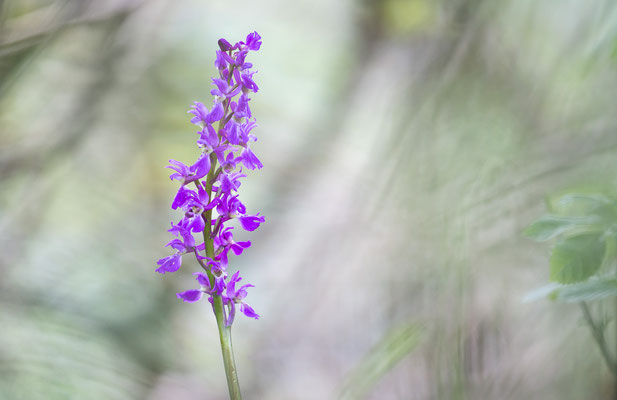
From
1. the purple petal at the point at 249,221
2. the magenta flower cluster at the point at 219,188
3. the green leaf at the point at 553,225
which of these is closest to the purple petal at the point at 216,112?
the magenta flower cluster at the point at 219,188

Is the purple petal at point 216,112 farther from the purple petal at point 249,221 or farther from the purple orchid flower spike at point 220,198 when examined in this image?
the purple petal at point 249,221

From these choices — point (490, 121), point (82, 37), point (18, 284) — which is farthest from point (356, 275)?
point (82, 37)

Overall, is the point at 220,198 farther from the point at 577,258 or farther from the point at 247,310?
the point at 577,258

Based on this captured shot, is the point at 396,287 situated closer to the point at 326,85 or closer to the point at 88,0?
the point at 326,85

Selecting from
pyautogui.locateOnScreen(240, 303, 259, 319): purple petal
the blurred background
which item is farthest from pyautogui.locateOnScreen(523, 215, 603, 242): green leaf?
pyautogui.locateOnScreen(240, 303, 259, 319): purple petal

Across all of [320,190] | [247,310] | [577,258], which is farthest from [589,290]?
[320,190]

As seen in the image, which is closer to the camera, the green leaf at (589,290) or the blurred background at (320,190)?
→ the green leaf at (589,290)

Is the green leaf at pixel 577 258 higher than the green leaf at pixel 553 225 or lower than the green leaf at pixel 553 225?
lower

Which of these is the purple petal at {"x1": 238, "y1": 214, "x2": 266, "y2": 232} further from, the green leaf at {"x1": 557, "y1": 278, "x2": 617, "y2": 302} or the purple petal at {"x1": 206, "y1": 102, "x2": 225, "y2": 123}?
the green leaf at {"x1": 557, "y1": 278, "x2": 617, "y2": 302}
